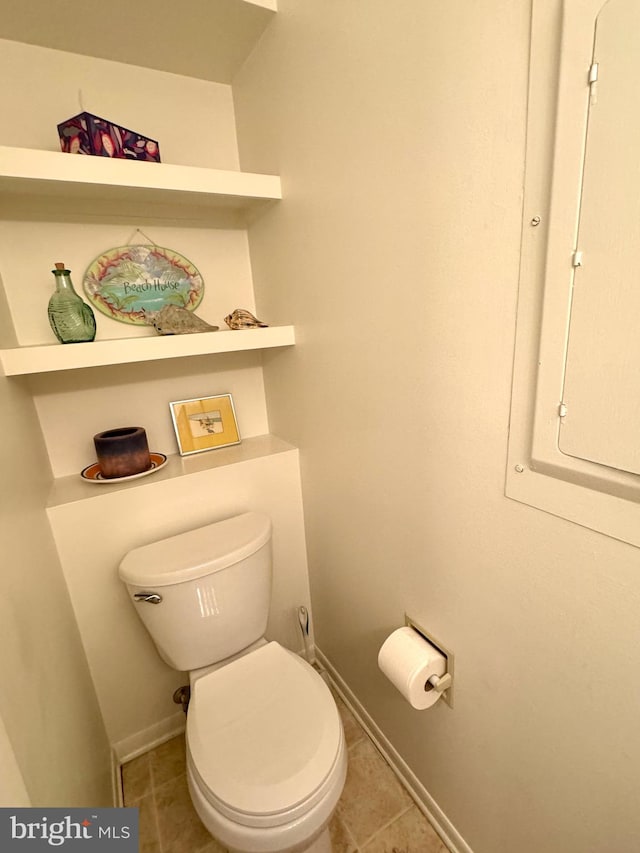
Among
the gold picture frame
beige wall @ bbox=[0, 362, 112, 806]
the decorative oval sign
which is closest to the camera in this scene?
beige wall @ bbox=[0, 362, 112, 806]

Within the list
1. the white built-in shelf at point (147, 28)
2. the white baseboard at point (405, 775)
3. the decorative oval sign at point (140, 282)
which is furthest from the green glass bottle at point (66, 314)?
the white baseboard at point (405, 775)

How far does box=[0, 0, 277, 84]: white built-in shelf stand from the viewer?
0.98 m

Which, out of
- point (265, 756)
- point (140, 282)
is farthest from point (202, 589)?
point (140, 282)

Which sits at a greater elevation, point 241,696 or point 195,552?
point 195,552

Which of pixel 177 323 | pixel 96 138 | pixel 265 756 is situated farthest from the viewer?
pixel 177 323

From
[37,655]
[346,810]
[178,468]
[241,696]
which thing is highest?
[178,468]

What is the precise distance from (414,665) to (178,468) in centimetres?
89

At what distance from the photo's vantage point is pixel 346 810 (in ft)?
3.84

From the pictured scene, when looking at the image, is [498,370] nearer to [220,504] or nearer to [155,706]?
[220,504]

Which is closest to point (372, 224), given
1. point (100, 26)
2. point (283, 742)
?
point (100, 26)

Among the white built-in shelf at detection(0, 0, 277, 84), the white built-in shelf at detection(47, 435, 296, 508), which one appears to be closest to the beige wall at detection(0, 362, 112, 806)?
the white built-in shelf at detection(47, 435, 296, 508)

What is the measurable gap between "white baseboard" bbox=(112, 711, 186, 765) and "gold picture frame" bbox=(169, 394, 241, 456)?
0.94 meters

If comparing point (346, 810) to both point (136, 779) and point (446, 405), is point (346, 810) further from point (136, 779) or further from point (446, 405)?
point (446, 405)

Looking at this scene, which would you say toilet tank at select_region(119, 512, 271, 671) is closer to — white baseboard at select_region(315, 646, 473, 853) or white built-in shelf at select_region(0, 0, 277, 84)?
white baseboard at select_region(315, 646, 473, 853)
